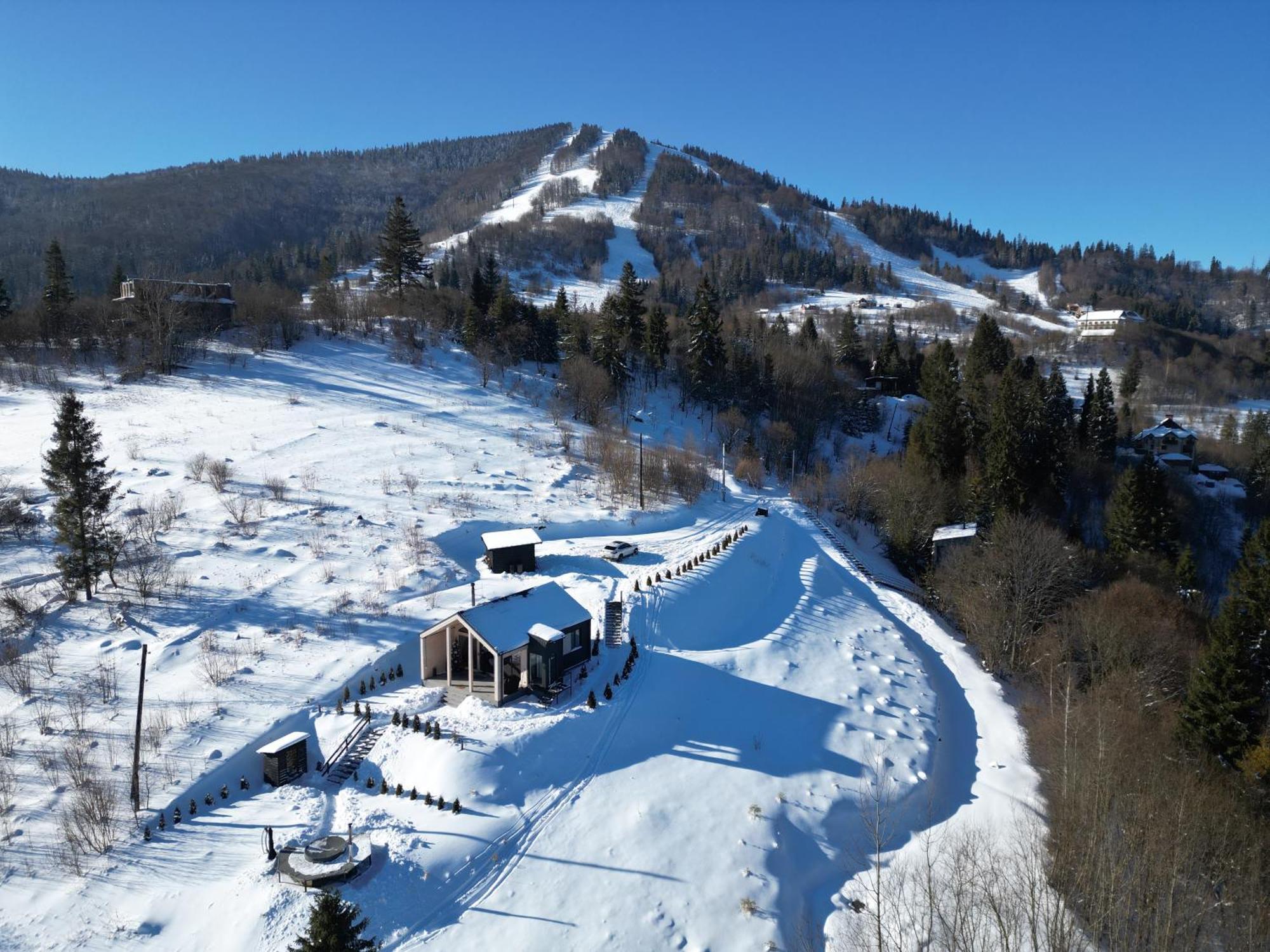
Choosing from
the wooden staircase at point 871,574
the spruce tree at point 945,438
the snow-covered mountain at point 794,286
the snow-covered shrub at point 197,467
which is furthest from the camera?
the snow-covered mountain at point 794,286

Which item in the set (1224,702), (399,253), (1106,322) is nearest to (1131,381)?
(1106,322)

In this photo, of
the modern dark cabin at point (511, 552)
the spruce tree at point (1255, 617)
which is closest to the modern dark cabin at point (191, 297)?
the modern dark cabin at point (511, 552)

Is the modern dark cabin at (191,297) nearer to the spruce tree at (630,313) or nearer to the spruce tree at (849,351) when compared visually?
the spruce tree at (630,313)

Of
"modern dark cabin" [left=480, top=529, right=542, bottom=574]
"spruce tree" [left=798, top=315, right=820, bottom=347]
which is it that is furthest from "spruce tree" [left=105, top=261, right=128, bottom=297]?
"spruce tree" [left=798, top=315, right=820, bottom=347]

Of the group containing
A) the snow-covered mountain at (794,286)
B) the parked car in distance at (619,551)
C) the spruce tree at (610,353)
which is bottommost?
the parked car in distance at (619,551)

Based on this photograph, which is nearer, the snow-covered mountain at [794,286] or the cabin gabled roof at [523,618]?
the cabin gabled roof at [523,618]

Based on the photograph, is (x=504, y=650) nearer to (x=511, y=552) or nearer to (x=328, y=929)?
(x=511, y=552)
